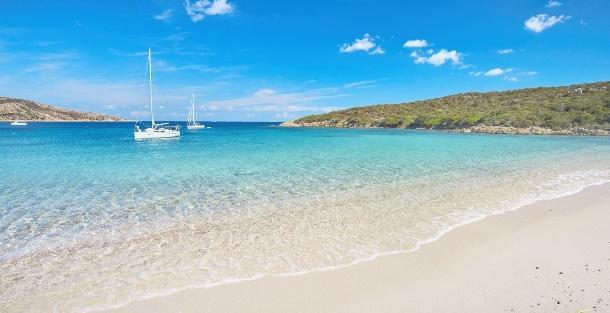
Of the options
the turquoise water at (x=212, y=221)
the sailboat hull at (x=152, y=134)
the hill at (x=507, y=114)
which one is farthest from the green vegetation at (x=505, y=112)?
the sailboat hull at (x=152, y=134)

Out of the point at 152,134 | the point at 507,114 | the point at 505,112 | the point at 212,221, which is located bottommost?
the point at 212,221

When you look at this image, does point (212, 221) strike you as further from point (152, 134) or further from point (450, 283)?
point (152, 134)

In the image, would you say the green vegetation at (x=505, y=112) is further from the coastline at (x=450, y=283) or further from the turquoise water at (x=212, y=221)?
the coastline at (x=450, y=283)

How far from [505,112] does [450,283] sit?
79125mm

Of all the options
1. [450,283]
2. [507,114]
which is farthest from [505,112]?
[450,283]

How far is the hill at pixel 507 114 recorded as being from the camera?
59.0 m

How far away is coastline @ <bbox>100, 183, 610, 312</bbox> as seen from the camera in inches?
191

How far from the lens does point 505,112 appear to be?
7412cm

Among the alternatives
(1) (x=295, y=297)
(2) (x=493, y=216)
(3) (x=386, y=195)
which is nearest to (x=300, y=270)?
(1) (x=295, y=297)

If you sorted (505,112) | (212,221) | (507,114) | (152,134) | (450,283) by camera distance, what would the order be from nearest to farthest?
(450,283) < (212,221) < (152,134) < (507,114) < (505,112)

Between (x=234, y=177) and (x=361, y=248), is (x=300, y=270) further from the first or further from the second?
(x=234, y=177)

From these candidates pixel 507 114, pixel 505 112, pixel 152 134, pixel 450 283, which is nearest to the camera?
pixel 450 283

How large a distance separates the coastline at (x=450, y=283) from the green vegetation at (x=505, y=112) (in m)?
61.9

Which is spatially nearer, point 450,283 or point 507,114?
point 450,283
